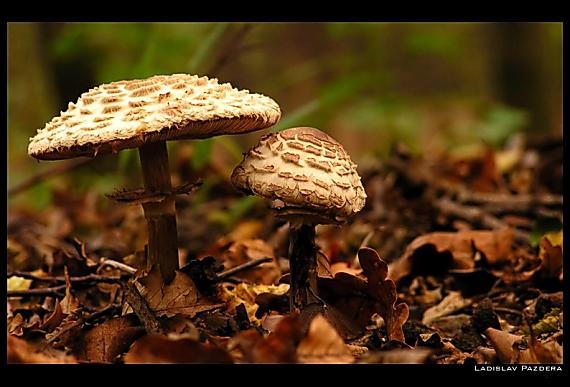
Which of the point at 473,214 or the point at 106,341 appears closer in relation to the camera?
the point at 106,341

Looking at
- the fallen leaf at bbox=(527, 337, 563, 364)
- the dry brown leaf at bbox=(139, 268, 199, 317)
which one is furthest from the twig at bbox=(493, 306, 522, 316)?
the dry brown leaf at bbox=(139, 268, 199, 317)

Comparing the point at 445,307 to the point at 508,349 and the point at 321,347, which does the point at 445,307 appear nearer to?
the point at 508,349

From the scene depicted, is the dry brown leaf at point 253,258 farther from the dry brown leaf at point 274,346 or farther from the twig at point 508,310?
the dry brown leaf at point 274,346

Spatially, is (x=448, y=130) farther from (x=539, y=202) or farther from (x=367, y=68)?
(x=539, y=202)

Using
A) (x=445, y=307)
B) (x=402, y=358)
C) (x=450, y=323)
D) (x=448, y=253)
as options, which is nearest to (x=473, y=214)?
(x=448, y=253)

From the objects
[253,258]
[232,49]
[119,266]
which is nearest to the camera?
[119,266]

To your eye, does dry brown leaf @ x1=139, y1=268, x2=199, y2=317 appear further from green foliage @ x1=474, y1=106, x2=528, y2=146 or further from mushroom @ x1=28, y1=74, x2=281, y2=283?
green foliage @ x1=474, y1=106, x2=528, y2=146

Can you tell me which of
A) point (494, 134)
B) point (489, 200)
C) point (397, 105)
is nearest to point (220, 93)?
point (489, 200)
